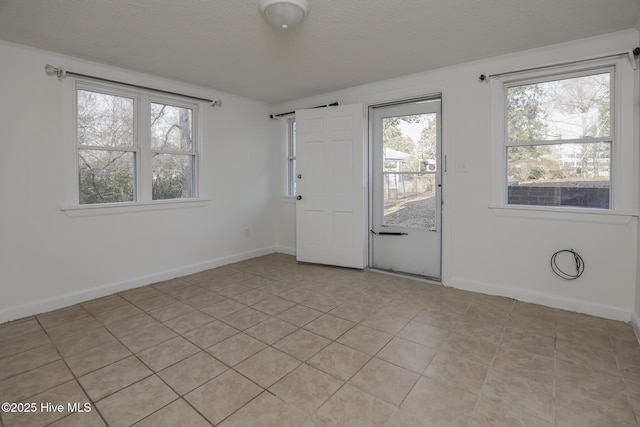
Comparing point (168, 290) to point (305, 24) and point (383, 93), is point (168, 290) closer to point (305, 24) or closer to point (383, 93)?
point (305, 24)

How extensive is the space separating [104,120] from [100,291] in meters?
1.77

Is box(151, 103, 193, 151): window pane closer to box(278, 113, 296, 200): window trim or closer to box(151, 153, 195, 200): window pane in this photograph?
box(151, 153, 195, 200): window pane

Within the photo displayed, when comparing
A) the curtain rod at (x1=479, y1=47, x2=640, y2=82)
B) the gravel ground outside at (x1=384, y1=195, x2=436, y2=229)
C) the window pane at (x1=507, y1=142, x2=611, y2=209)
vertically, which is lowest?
the gravel ground outside at (x1=384, y1=195, x2=436, y2=229)

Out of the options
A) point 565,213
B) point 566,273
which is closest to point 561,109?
point 565,213

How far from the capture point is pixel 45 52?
2.86 metres

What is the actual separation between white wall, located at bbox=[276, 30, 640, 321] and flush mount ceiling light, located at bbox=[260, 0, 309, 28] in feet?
6.14

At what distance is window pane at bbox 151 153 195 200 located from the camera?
149 inches

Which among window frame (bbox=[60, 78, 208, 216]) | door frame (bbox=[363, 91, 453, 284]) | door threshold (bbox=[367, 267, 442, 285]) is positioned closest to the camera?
window frame (bbox=[60, 78, 208, 216])

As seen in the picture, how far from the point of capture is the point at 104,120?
3.31m

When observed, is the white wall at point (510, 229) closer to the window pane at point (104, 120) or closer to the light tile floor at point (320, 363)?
the light tile floor at point (320, 363)

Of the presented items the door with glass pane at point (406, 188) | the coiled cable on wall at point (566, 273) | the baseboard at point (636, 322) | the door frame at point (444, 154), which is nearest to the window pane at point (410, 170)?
→ the door with glass pane at point (406, 188)

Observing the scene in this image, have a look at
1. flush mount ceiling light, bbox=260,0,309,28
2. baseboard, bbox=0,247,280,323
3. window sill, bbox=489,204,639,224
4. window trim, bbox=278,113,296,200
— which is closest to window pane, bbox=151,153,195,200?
baseboard, bbox=0,247,280,323

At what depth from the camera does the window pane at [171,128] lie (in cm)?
373

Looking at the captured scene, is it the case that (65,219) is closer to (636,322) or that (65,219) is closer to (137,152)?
(137,152)
